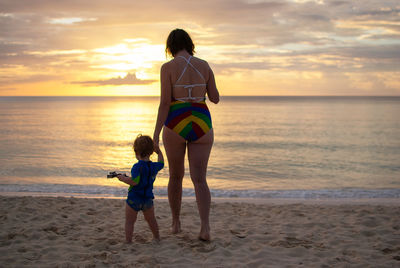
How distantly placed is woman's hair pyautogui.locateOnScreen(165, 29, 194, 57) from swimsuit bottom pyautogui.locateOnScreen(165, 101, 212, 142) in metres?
0.57

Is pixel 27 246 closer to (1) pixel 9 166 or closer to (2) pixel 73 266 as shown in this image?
(2) pixel 73 266

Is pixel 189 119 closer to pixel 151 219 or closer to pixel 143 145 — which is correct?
pixel 143 145

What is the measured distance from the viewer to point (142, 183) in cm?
347

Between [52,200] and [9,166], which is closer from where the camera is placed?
[52,200]

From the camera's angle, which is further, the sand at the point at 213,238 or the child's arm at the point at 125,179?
the child's arm at the point at 125,179

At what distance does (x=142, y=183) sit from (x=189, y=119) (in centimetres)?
80

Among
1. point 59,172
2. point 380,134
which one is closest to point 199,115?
point 59,172

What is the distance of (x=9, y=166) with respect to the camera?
11539 mm

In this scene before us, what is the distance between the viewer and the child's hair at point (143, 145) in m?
3.42

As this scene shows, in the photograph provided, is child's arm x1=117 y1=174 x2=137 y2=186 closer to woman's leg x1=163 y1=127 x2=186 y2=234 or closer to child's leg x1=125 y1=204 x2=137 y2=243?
child's leg x1=125 y1=204 x2=137 y2=243

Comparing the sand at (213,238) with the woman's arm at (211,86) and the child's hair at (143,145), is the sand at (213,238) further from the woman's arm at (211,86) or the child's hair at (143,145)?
the woman's arm at (211,86)

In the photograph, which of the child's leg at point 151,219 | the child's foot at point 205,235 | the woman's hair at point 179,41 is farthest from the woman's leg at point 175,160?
the woman's hair at point 179,41

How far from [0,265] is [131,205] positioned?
125cm

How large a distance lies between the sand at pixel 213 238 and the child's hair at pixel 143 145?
98cm
